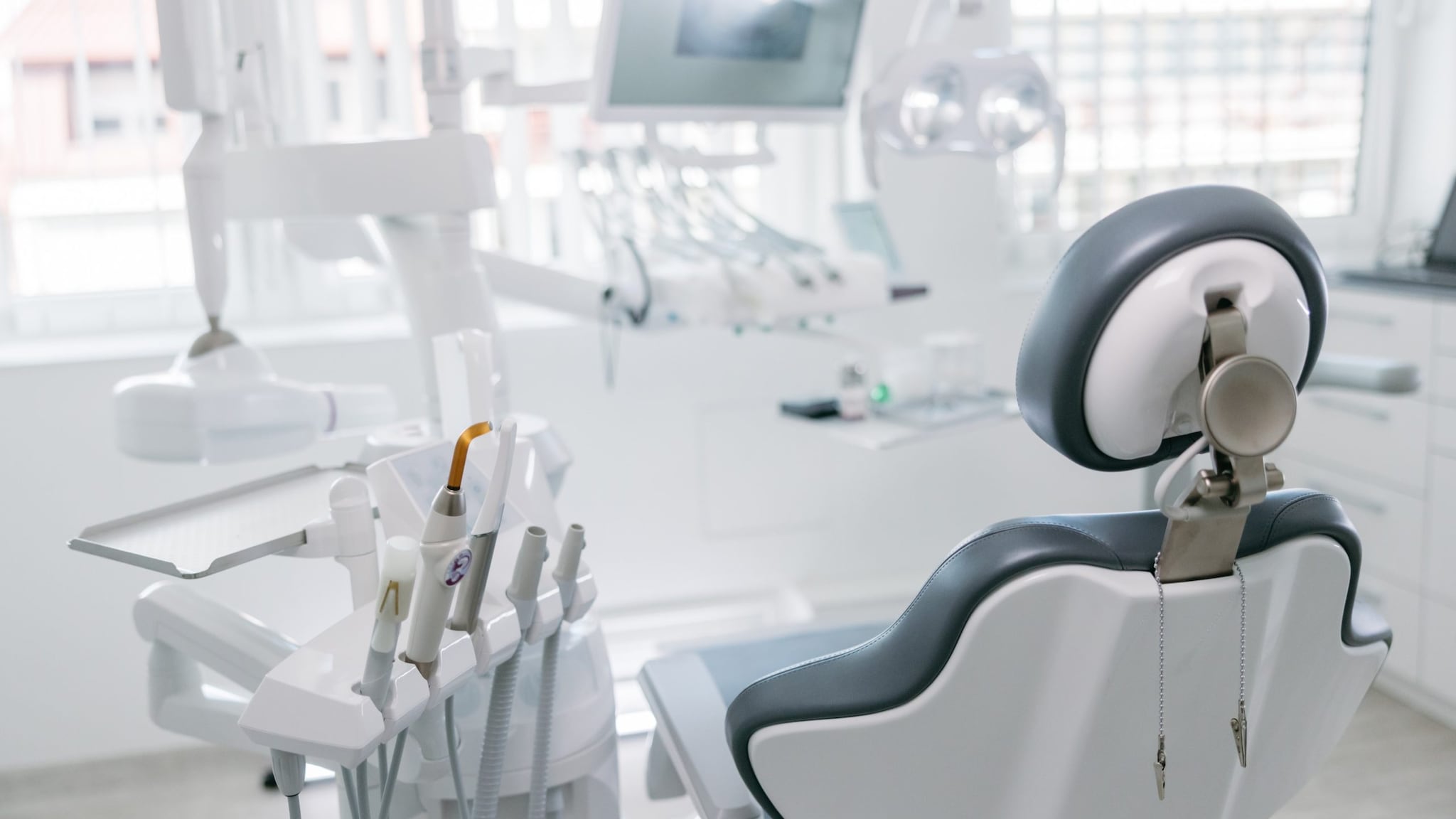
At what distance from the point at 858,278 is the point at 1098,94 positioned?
151 centimetres

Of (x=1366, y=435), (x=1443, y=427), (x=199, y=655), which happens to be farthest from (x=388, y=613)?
(x=1366, y=435)

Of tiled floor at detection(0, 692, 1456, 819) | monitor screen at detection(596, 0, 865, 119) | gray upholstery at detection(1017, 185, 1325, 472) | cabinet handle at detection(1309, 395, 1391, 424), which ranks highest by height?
monitor screen at detection(596, 0, 865, 119)

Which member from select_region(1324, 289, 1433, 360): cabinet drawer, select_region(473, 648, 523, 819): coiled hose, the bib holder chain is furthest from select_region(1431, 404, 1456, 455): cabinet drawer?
select_region(473, 648, 523, 819): coiled hose

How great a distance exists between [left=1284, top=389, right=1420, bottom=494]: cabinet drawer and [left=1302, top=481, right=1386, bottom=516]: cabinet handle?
0.16ft

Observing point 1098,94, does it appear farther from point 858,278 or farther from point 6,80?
point 6,80

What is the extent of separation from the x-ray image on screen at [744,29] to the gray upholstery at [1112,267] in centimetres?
90

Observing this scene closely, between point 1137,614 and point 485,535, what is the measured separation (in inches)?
21.3

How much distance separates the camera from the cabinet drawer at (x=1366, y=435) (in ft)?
8.49

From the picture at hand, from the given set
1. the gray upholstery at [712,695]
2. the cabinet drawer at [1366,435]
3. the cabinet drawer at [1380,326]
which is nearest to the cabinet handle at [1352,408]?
the cabinet drawer at [1366,435]

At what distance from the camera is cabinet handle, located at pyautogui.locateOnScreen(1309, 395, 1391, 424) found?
105 inches

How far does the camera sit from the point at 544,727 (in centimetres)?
127

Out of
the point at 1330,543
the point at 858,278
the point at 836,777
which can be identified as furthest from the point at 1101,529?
the point at 858,278

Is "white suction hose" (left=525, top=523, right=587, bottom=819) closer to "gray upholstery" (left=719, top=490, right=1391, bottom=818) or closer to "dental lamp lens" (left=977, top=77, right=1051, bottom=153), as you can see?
"gray upholstery" (left=719, top=490, right=1391, bottom=818)

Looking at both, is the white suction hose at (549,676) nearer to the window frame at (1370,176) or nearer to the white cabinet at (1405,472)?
the white cabinet at (1405,472)
